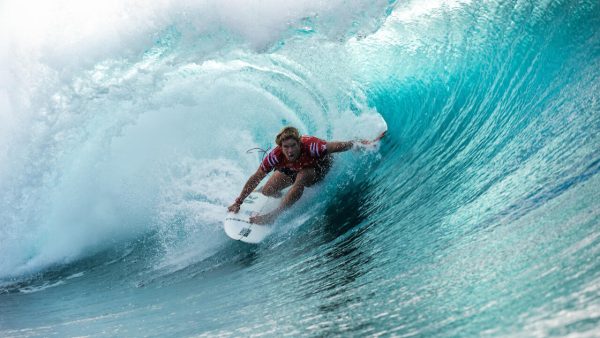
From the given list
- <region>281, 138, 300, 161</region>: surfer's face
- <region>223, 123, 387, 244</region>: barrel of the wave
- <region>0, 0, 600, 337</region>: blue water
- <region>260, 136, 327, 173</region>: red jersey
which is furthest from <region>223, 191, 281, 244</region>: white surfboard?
<region>281, 138, 300, 161</region>: surfer's face

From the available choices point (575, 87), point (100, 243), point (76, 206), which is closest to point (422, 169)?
point (575, 87)

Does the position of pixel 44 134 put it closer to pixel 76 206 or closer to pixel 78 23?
pixel 76 206

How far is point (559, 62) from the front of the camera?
517 centimetres

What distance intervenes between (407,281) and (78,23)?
275 inches

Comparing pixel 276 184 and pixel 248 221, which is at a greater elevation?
pixel 276 184

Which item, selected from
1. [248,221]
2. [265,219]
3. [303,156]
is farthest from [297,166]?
[248,221]

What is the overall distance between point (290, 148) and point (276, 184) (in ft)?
2.81

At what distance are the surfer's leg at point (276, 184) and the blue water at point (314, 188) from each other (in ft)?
0.92

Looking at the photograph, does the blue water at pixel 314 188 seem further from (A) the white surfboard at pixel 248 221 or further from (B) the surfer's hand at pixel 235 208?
(B) the surfer's hand at pixel 235 208

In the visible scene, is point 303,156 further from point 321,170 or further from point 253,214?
point 253,214

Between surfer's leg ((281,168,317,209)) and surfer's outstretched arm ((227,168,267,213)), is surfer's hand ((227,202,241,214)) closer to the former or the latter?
surfer's outstretched arm ((227,168,267,213))

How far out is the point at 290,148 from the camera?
5098 mm

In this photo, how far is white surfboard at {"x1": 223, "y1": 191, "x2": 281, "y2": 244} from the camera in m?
5.34

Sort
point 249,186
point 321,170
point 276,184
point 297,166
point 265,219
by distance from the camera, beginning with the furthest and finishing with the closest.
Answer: point 276,184 < point 321,170 < point 249,186 < point 297,166 < point 265,219
